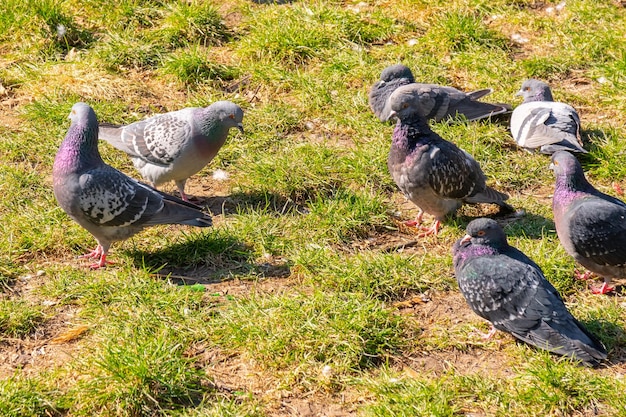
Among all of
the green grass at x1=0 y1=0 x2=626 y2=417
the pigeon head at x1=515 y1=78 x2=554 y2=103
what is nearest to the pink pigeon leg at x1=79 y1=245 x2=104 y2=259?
the green grass at x1=0 y1=0 x2=626 y2=417

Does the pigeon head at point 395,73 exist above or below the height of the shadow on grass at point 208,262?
above

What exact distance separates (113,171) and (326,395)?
2430 millimetres

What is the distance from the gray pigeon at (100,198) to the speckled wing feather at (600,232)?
104 inches

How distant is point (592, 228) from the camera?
575 cm

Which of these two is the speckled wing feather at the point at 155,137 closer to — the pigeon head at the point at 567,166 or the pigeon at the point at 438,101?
the pigeon at the point at 438,101

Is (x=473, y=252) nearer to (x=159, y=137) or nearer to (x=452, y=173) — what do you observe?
(x=452, y=173)

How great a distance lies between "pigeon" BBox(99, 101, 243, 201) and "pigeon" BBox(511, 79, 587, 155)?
103 inches

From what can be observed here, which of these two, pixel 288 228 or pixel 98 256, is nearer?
pixel 98 256

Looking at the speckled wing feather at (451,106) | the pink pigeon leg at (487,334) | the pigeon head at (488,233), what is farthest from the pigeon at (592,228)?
the speckled wing feather at (451,106)

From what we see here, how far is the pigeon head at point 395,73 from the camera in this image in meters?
8.09

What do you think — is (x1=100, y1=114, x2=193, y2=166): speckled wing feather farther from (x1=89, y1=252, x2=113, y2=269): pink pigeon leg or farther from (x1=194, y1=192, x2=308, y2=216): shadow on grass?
(x1=89, y1=252, x2=113, y2=269): pink pigeon leg

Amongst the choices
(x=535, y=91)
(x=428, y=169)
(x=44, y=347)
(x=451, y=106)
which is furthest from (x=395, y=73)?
(x=44, y=347)

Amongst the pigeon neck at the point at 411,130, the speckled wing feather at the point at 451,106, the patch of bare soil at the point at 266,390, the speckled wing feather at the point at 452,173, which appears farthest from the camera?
the speckled wing feather at the point at 451,106

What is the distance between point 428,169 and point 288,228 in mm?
1178
